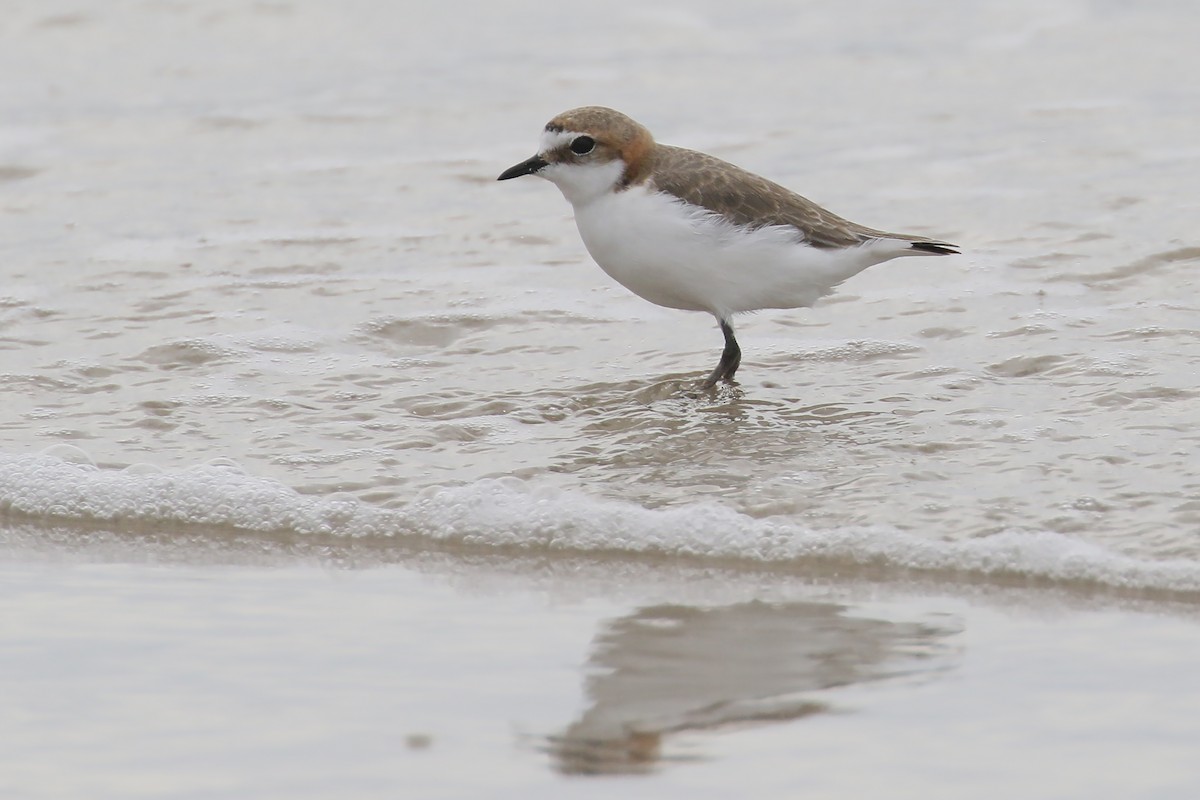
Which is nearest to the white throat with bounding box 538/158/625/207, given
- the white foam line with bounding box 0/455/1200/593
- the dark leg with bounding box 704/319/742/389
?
the dark leg with bounding box 704/319/742/389

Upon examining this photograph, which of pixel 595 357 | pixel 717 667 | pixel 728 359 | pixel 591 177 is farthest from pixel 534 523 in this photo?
pixel 595 357

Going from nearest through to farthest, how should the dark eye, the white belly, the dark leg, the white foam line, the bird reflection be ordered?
the bird reflection
the white foam line
the white belly
the dark eye
the dark leg

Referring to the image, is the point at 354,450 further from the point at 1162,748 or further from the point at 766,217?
the point at 1162,748

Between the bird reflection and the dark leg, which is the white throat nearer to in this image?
the dark leg

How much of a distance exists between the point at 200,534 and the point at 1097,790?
3104mm

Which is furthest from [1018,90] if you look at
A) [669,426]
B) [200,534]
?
[200,534]

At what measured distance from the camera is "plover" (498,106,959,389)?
22.4 ft

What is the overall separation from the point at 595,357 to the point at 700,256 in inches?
34.3

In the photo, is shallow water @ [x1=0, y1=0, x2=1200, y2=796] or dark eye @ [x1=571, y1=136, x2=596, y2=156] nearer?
shallow water @ [x1=0, y1=0, x2=1200, y2=796]

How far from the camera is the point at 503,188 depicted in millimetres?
10516

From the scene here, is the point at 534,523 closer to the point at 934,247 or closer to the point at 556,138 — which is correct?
the point at 556,138

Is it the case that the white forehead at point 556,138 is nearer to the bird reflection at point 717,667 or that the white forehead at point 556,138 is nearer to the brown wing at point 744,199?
the brown wing at point 744,199

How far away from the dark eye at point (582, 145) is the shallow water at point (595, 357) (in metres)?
0.92

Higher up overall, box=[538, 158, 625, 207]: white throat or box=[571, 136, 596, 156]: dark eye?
box=[571, 136, 596, 156]: dark eye
